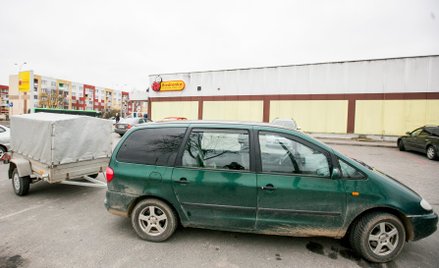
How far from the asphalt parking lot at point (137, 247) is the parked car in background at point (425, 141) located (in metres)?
8.96

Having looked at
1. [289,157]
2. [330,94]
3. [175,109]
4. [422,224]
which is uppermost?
[330,94]

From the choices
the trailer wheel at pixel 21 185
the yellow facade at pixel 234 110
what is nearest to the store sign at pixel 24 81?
the yellow facade at pixel 234 110

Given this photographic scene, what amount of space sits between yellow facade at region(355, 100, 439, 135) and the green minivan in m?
18.7

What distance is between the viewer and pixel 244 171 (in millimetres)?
2914

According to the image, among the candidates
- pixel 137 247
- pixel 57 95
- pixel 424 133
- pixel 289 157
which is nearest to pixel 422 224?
pixel 289 157

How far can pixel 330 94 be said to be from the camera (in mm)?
19562

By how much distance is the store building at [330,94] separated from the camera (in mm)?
17562

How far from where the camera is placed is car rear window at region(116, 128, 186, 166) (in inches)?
125

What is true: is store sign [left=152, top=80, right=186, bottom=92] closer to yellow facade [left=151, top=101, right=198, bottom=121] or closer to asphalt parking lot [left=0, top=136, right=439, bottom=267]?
yellow facade [left=151, top=101, right=198, bottom=121]

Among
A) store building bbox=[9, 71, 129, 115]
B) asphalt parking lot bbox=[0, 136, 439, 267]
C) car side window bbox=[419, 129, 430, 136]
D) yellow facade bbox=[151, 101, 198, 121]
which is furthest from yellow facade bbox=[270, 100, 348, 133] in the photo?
store building bbox=[9, 71, 129, 115]

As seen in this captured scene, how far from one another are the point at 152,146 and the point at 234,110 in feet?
65.3

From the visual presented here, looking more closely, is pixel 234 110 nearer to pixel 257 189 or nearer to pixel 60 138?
pixel 60 138

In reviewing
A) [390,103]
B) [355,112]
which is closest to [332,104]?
[355,112]

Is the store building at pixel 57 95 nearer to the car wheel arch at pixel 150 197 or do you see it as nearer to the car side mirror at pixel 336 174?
the car wheel arch at pixel 150 197
